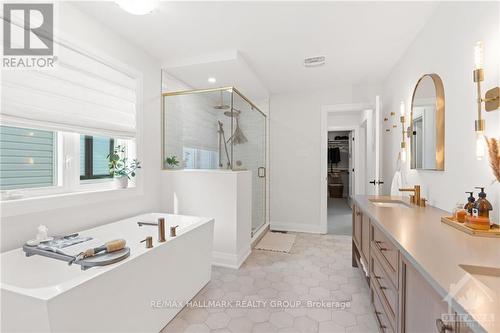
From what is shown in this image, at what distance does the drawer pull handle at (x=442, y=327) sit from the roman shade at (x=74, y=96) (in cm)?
255

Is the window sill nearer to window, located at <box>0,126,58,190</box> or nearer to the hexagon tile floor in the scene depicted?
window, located at <box>0,126,58,190</box>

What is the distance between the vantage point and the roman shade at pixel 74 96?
5.43ft

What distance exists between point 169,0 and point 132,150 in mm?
1551

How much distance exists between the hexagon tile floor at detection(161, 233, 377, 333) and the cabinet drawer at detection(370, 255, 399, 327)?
43 centimetres

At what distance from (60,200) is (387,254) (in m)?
2.36

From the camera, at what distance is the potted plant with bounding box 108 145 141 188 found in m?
2.43

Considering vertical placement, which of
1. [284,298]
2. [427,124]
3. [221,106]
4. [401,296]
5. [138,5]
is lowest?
[284,298]

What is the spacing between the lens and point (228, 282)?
232 centimetres

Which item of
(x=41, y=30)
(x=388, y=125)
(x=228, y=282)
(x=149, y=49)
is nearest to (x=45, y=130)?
(x=41, y=30)

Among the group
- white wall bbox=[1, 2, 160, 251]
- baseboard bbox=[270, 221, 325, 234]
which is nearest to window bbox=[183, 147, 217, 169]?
white wall bbox=[1, 2, 160, 251]

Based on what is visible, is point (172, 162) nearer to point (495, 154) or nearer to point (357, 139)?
point (495, 154)

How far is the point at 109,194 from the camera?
2.27 m

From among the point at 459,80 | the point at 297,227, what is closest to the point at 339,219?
the point at 297,227

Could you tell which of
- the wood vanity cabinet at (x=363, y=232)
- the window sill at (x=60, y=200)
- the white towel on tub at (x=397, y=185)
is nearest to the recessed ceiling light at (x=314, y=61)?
the white towel on tub at (x=397, y=185)
